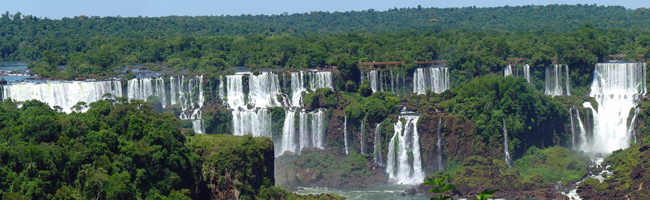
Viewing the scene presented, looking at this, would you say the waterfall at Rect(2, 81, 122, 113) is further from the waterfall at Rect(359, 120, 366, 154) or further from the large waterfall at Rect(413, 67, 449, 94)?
the large waterfall at Rect(413, 67, 449, 94)

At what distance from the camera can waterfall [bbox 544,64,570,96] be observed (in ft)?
262

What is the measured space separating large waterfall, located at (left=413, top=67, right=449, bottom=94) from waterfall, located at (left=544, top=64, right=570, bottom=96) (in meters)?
8.22

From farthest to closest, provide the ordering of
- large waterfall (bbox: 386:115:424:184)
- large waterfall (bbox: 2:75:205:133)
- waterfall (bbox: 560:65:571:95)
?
waterfall (bbox: 560:65:571:95) < large waterfall (bbox: 2:75:205:133) < large waterfall (bbox: 386:115:424:184)

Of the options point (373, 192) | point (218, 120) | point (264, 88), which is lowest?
point (373, 192)

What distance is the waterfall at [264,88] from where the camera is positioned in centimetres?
7675

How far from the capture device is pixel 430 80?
80000 mm

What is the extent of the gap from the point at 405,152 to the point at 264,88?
15.4 metres

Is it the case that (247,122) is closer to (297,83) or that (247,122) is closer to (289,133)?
(289,133)

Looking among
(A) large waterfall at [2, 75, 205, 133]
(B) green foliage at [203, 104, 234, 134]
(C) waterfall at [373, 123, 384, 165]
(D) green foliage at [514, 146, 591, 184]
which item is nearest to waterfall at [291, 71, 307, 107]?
(B) green foliage at [203, 104, 234, 134]

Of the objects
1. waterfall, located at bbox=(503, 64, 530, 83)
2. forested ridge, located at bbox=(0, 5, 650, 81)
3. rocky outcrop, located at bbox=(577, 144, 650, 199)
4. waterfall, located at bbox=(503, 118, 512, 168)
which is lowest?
rocky outcrop, located at bbox=(577, 144, 650, 199)

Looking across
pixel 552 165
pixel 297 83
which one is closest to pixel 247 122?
pixel 297 83

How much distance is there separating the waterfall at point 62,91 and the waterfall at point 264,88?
10256 mm

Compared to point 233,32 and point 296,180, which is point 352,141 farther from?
point 233,32

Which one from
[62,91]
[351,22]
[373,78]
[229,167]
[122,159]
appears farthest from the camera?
[351,22]
